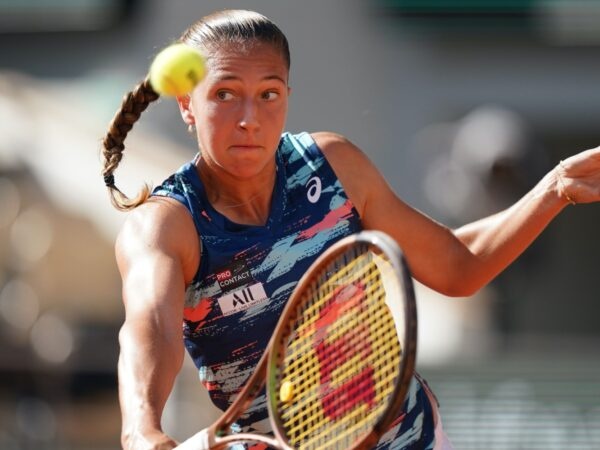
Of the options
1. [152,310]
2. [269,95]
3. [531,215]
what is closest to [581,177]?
[531,215]

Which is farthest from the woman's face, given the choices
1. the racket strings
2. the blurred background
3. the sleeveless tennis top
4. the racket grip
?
the blurred background

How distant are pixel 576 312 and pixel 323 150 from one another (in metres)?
8.19

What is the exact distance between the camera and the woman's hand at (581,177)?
419cm

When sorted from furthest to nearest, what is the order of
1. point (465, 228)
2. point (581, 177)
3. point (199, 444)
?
point (465, 228)
point (581, 177)
point (199, 444)

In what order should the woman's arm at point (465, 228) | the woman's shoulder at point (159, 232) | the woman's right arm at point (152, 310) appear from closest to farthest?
the woman's right arm at point (152, 310), the woman's shoulder at point (159, 232), the woman's arm at point (465, 228)

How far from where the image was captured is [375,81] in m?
12.4

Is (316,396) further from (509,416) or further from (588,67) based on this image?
(588,67)

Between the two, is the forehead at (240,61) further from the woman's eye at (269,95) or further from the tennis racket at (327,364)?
the tennis racket at (327,364)

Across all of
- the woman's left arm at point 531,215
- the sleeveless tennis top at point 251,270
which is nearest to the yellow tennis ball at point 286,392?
the sleeveless tennis top at point 251,270

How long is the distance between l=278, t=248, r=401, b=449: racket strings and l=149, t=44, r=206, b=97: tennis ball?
553mm

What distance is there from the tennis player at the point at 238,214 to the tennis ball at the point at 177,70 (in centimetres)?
18

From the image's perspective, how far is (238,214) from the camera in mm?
3979

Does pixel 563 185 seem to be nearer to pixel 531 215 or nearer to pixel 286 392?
pixel 531 215

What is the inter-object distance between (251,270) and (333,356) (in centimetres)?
41
